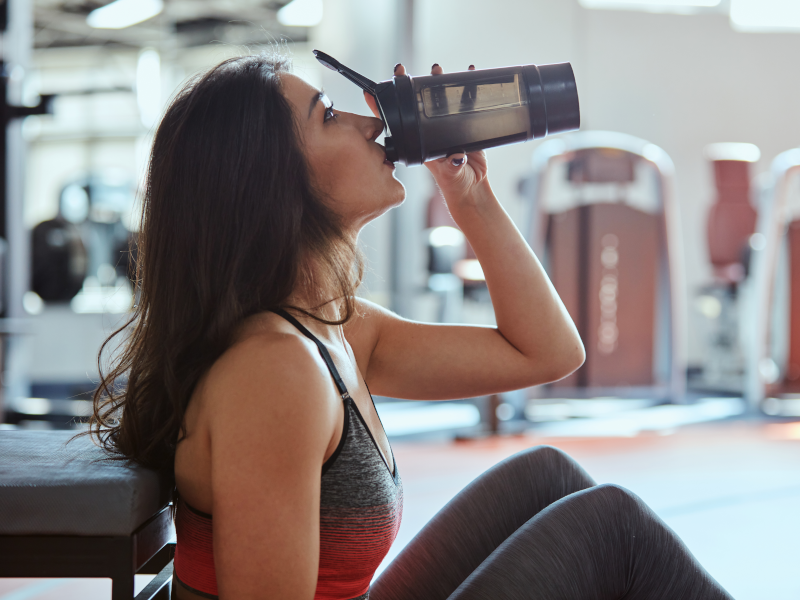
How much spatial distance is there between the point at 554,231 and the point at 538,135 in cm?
241

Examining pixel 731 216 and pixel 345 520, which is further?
pixel 731 216

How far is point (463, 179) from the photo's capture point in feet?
3.05

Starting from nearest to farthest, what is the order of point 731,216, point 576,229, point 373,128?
1. point 373,128
2. point 576,229
3. point 731,216

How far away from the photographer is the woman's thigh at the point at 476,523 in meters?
0.91

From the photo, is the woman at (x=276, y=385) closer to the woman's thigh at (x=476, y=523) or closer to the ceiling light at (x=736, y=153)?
the woman's thigh at (x=476, y=523)

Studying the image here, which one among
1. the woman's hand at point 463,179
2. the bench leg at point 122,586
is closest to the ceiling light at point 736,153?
the woman's hand at point 463,179

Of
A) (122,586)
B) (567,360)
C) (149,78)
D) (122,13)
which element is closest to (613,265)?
(567,360)

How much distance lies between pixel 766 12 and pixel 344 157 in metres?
5.11

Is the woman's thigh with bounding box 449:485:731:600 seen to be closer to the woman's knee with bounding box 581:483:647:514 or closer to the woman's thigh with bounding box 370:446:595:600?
the woman's knee with bounding box 581:483:647:514

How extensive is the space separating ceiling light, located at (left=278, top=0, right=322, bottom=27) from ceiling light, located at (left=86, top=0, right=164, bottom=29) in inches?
30.7

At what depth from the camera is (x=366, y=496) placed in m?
0.67

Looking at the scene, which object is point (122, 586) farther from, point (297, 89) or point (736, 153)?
A: point (736, 153)

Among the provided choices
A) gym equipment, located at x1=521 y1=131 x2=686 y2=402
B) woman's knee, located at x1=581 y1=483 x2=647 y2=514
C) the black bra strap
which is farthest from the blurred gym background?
the black bra strap

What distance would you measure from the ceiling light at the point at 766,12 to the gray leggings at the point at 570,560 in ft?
15.9
